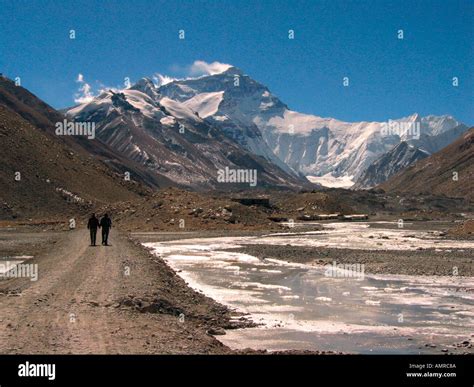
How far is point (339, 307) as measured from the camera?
2023 cm

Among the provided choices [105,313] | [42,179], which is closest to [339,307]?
[105,313]

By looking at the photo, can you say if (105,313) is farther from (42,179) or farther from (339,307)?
(42,179)

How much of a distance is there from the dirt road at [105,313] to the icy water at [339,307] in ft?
4.32

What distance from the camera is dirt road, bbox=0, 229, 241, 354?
12.0 metres

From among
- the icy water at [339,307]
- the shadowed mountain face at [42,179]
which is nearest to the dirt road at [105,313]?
the icy water at [339,307]

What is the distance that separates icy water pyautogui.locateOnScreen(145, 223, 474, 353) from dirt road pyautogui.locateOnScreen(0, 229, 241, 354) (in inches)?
51.8

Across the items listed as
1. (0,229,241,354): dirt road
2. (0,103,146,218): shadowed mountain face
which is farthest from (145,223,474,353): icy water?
(0,103,146,218): shadowed mountain face

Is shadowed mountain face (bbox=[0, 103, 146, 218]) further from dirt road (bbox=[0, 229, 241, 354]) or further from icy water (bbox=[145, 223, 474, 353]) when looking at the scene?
dirt road (bbox=[0, 229, 241, 354])

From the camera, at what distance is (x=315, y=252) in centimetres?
4291

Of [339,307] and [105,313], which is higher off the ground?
[105,313]

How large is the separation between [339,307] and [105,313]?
835cm
